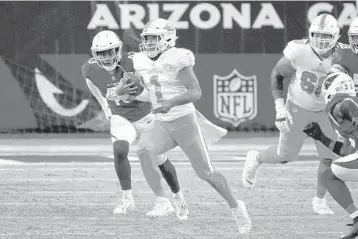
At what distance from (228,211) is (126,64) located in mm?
1492

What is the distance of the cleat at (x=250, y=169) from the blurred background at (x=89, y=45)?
589 centimetres

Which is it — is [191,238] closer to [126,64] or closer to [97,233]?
[97,233]

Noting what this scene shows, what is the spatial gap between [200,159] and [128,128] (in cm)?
130

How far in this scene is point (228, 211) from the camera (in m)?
9.84

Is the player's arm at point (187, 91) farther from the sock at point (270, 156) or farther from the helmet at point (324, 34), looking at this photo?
the sock at point (270, 156)

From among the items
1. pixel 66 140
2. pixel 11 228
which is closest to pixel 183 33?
pixel 66 140

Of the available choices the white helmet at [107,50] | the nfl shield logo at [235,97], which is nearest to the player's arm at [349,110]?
the white helmet at [107,50]

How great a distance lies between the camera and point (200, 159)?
8.67 metres

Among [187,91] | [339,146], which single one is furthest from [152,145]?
[339,146]

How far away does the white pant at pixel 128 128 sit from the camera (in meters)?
9.70

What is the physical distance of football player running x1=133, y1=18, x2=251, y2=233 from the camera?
8.64 metres

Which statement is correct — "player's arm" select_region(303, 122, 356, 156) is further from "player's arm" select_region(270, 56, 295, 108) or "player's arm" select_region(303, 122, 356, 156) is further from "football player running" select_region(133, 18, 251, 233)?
"player's arm" select_region(270, 56, 295, 108)

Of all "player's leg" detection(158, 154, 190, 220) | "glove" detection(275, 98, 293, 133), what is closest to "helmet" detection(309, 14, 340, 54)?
"glove" detection(275, 98, 293, 133)

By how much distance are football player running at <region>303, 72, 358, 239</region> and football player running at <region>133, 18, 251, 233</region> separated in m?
0.75
